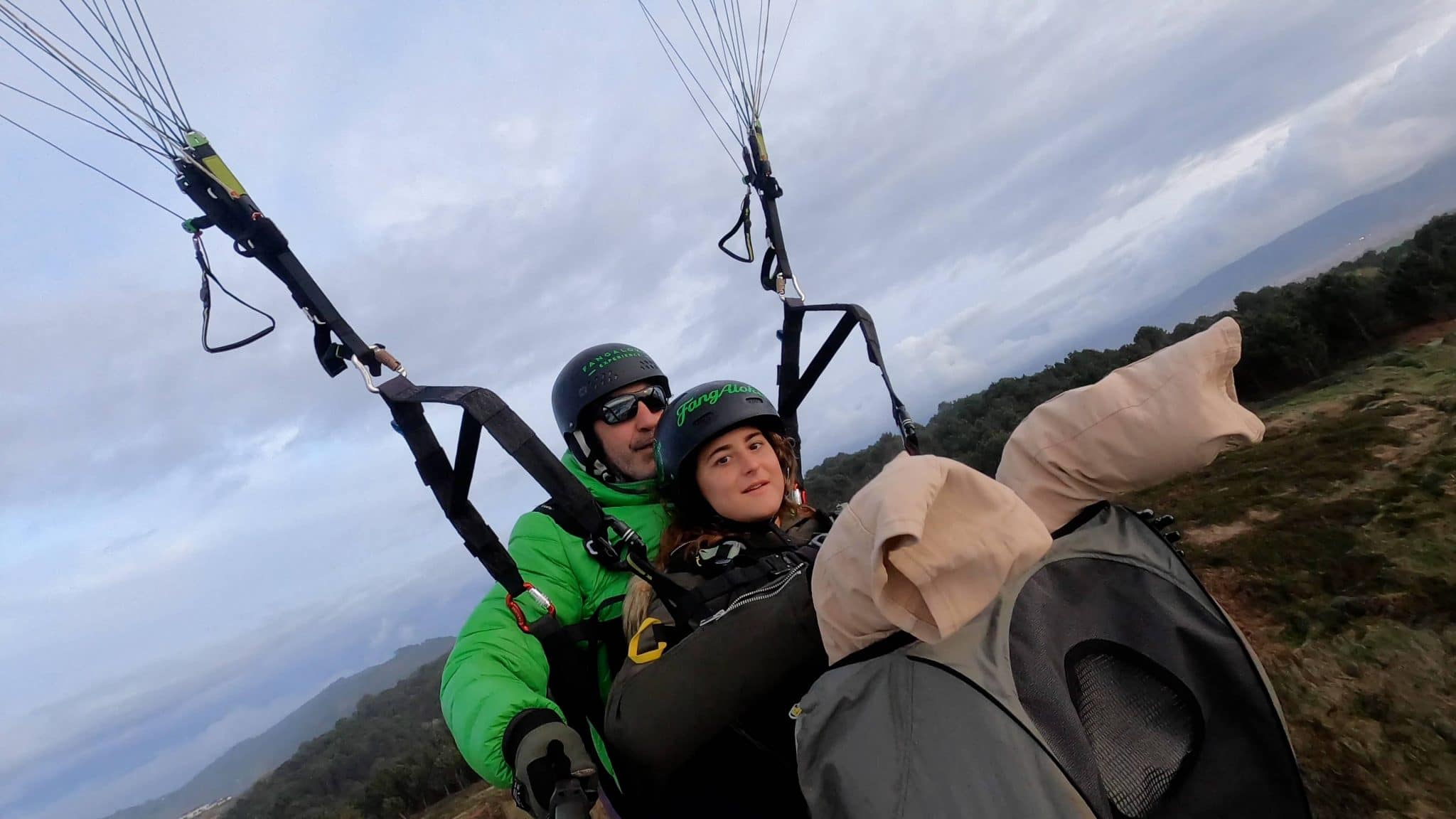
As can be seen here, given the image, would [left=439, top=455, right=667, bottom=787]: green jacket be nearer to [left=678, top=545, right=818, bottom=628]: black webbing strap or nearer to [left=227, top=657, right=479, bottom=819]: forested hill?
[left=678, top=545, right=818, bottom=628]: black webbing strap

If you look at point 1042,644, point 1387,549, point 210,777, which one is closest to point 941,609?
point 1042,644

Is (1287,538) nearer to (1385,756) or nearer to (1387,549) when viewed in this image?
(1387,549)

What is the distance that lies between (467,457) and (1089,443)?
2559 millimetres

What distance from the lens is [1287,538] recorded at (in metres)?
4.90

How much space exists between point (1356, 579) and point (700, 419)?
402 cm

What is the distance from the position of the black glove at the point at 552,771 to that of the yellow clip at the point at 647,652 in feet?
1.42

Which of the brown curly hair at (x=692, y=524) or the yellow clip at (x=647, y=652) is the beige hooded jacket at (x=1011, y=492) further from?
the brown curly hair at (x=692, y=524)

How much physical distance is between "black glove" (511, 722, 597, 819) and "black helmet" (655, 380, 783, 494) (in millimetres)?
1300

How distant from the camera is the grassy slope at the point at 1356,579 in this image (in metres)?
3.05

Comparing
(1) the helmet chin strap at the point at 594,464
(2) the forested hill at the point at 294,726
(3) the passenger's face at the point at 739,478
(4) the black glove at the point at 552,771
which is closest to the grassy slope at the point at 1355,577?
(3) the passenger's face at the point at 739,478

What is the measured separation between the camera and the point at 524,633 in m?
3.05

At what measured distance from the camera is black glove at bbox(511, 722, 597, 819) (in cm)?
233

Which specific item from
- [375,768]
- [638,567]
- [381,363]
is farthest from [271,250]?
[375,768]

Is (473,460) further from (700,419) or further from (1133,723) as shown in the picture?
(1133,723)
